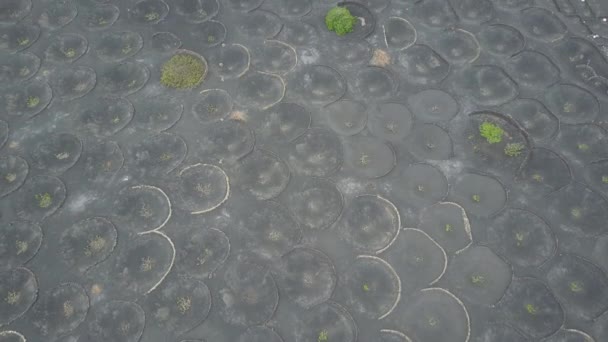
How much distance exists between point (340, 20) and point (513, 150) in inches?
A: 361

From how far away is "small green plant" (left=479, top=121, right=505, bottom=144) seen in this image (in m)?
16.1

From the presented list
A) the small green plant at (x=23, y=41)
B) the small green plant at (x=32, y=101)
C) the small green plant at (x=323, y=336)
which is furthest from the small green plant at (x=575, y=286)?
the small green plant at (x=23, y=41)

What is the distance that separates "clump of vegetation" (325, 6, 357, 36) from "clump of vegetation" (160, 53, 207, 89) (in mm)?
6024

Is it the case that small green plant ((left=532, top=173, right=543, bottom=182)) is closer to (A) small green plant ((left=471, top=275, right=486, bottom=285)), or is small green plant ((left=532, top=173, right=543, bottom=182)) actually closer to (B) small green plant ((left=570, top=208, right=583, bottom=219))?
(B) small green plant ((left=570, top=208, right=583, bottom=219))

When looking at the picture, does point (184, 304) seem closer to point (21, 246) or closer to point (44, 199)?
point (21, 246)

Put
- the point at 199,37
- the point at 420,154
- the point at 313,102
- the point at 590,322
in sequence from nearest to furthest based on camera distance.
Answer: the point at 590,322, the point at 420,154, the point at 313,102, the point at 199,37

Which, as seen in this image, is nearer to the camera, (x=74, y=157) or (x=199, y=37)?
(x=74, y=157)

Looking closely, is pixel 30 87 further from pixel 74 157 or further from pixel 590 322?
pixel 590 322

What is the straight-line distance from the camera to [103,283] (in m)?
13.7

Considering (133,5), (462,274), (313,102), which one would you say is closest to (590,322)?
(462,274)

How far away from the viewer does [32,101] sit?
57.1 feet

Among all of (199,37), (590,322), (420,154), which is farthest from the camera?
(199,37)

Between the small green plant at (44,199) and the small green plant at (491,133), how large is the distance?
16.4 m

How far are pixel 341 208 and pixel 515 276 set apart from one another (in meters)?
6.14
